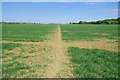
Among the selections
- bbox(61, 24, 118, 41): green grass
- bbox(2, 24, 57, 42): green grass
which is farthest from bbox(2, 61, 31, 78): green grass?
bbox(61, 24, 118, 41): green grass

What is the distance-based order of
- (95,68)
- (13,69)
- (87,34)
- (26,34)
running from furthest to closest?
1. (87,34)
2. (26,34)
3. (95,68)
4. (13,69)

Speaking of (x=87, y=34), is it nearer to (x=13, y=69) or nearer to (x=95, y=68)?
(x=95, y=68)

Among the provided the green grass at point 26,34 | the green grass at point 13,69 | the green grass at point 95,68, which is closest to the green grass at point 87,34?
the green grass at point 26,34

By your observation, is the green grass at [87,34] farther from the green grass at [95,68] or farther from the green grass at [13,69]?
the green grass at [13,69]

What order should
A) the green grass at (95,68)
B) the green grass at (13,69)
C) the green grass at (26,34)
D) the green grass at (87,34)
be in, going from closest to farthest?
1. the green grass at (13,69)
2. the green grass at (95,68)
3. the green grass at (26,34)
4. the green grass at (87,34)

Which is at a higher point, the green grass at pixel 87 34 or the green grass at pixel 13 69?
the green grass at pixel 87 34

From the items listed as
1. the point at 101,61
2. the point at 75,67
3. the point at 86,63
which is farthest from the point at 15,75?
the point at 101,61

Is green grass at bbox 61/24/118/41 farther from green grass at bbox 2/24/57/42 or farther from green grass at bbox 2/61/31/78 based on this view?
green grass at bbox 2/61/31/78

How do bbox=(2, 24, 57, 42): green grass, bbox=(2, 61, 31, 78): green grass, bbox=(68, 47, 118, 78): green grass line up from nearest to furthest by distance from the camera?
bbox=(2, 61, 31, 78): green grass → bbox=(68, 47, 118, 78): green grass → bbox=(2, 24, 57, 42): green grass

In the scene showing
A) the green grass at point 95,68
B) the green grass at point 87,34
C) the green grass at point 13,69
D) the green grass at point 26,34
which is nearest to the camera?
the green grass at point 13,69

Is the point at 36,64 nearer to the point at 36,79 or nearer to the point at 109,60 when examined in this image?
the point at 36,79

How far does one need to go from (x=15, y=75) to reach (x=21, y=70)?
103cm

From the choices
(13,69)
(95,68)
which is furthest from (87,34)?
(13,69)

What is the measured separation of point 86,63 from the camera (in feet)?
43.9
